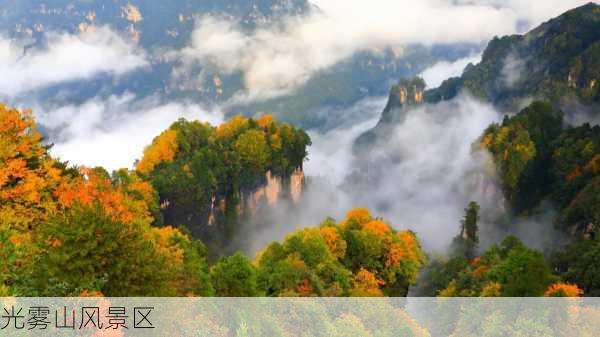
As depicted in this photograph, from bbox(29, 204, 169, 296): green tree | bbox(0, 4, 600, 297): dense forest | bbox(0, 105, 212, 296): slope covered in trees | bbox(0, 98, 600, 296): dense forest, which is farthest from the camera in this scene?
bbox(0, 4, 600, 297): dense forest

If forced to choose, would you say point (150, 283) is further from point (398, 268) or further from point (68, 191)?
point (398, 268)

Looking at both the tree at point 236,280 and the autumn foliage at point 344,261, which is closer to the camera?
the tree at point 236,280

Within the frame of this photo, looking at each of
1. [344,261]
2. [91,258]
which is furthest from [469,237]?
[91,258]

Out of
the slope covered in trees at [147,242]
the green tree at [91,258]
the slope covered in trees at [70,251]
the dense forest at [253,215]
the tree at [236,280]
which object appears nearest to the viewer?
the slope covered in trees at [70,251]

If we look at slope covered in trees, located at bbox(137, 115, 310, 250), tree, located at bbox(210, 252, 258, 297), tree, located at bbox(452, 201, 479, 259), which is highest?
slope covered in trees, located at bbox(137, 115, 310, 250)

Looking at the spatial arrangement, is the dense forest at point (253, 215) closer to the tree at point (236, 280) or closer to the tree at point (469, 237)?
the tree at point (236, 280)

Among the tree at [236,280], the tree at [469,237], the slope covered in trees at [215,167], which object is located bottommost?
the tree at [236,280]

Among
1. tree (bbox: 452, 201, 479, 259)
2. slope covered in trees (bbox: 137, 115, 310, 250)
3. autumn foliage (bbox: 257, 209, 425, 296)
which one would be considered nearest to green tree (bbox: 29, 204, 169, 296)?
autumn foliage (bbox: 257, 209, 425, 296)

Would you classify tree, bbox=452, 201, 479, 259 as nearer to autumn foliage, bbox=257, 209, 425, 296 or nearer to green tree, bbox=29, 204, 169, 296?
autumn foliage, bbox=257, 209, 425, 296

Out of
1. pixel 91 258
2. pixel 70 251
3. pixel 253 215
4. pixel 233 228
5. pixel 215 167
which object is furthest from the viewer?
pixel 253 215

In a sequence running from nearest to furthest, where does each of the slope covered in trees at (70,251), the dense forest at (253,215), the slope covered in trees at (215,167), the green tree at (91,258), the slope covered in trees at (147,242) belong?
the slope covered in trees at (70,251) → the green tree at (91,258) → the slope covered in trees at (147,242) → the dense forest at (253,215) → the slope covered in trees at (215,167)

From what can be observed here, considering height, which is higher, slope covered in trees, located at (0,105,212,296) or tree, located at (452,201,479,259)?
tree, located at (452,201,479,259)

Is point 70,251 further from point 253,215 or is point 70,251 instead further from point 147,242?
point 253,215

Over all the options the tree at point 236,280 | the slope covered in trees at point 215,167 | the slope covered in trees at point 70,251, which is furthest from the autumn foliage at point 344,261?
the slope covered in trees at point 215,167
